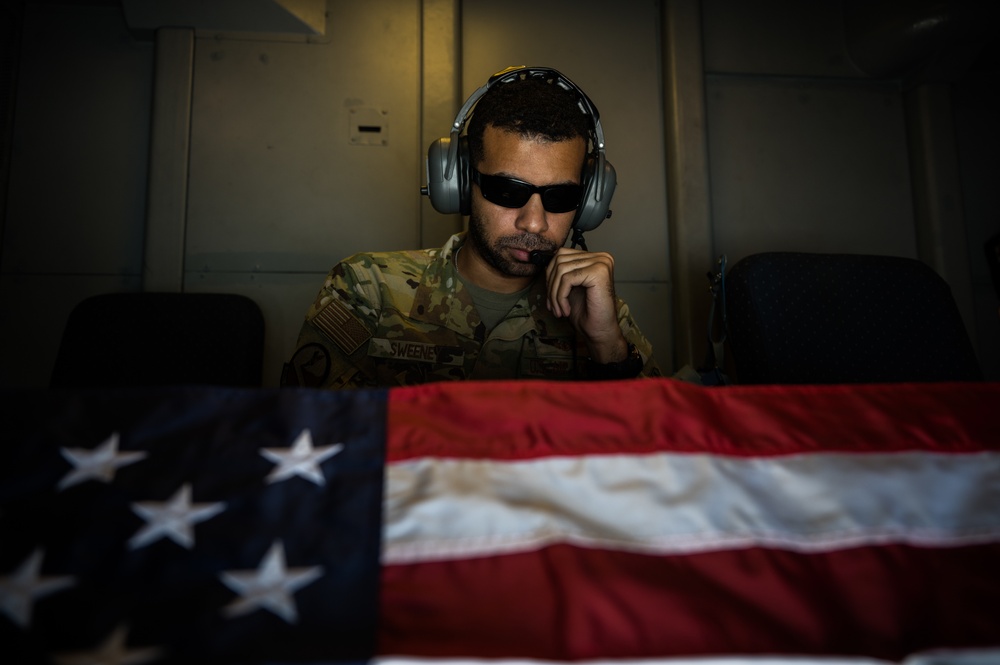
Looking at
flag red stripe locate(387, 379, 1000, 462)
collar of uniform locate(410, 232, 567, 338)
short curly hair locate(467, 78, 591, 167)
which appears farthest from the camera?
collar of uniform locate(410, 232, 567, 338)

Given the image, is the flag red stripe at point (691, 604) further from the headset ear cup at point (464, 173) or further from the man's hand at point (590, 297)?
the headset ear cup at point (464, 173)

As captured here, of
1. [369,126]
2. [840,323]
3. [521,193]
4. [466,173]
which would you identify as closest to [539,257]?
[521,193]

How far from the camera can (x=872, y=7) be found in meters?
2.67

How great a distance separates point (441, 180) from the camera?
168 centimetres

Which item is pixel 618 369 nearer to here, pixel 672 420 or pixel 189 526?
pixel 672 420

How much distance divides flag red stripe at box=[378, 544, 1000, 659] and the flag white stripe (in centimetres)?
2

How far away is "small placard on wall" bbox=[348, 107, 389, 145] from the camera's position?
2.52 metres

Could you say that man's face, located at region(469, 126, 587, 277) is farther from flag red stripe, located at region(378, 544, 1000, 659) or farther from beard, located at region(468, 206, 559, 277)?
flag red stripe, located at region(378, 544, 1000, 659)

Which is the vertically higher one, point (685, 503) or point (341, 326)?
point (341, 326)

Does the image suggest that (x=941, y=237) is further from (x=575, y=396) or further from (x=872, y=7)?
(x=575, y=396)

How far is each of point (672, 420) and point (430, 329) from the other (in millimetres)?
1088

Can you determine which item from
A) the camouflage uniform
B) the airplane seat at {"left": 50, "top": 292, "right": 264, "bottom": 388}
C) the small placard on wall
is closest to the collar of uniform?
the camouflage uniform

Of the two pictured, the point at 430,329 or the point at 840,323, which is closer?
the point at 840,323

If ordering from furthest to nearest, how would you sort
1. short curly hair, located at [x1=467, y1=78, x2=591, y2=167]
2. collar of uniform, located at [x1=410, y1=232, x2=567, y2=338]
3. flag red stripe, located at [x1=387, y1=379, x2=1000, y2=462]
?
collar of uniform, located at [x1=410, y1=232, x2=567, y2=338], short curly hair, located at [x1=467, y1=78, x2=591, y2=167], flag red stripe, located at [x1=387, y1=379, x2=1000, y2=462]
